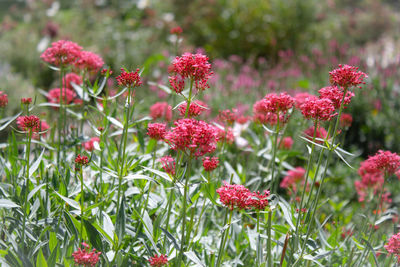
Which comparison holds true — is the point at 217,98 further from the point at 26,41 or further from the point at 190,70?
the point at 26,41

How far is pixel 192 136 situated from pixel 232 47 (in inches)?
330

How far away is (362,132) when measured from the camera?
4.85 meters

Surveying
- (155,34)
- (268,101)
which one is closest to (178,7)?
(155,34)

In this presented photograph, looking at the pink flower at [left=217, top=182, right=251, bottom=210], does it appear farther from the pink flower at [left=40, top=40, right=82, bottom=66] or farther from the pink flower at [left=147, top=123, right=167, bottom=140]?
the pink flower at [left=40, top=40, right=82, bottom=66]

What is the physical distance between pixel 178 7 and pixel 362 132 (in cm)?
701

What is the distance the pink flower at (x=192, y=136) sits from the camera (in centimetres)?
137

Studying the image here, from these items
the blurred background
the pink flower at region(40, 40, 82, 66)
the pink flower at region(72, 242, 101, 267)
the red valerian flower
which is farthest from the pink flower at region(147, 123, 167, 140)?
the blurred background

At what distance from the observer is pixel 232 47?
372 inches

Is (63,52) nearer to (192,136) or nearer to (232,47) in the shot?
(192,136)

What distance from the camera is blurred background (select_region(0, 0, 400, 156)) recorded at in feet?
17.1

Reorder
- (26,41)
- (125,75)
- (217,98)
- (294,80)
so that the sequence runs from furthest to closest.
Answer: (26,41) → (294,80) → (217,98) → (125,75)

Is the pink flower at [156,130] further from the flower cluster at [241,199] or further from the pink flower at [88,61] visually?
the pink flower at [88,61]

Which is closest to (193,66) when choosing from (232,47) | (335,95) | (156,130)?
(156,130)

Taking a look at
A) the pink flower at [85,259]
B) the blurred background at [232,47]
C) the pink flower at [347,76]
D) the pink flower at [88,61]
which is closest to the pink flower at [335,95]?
the pink flower at [347,76]
